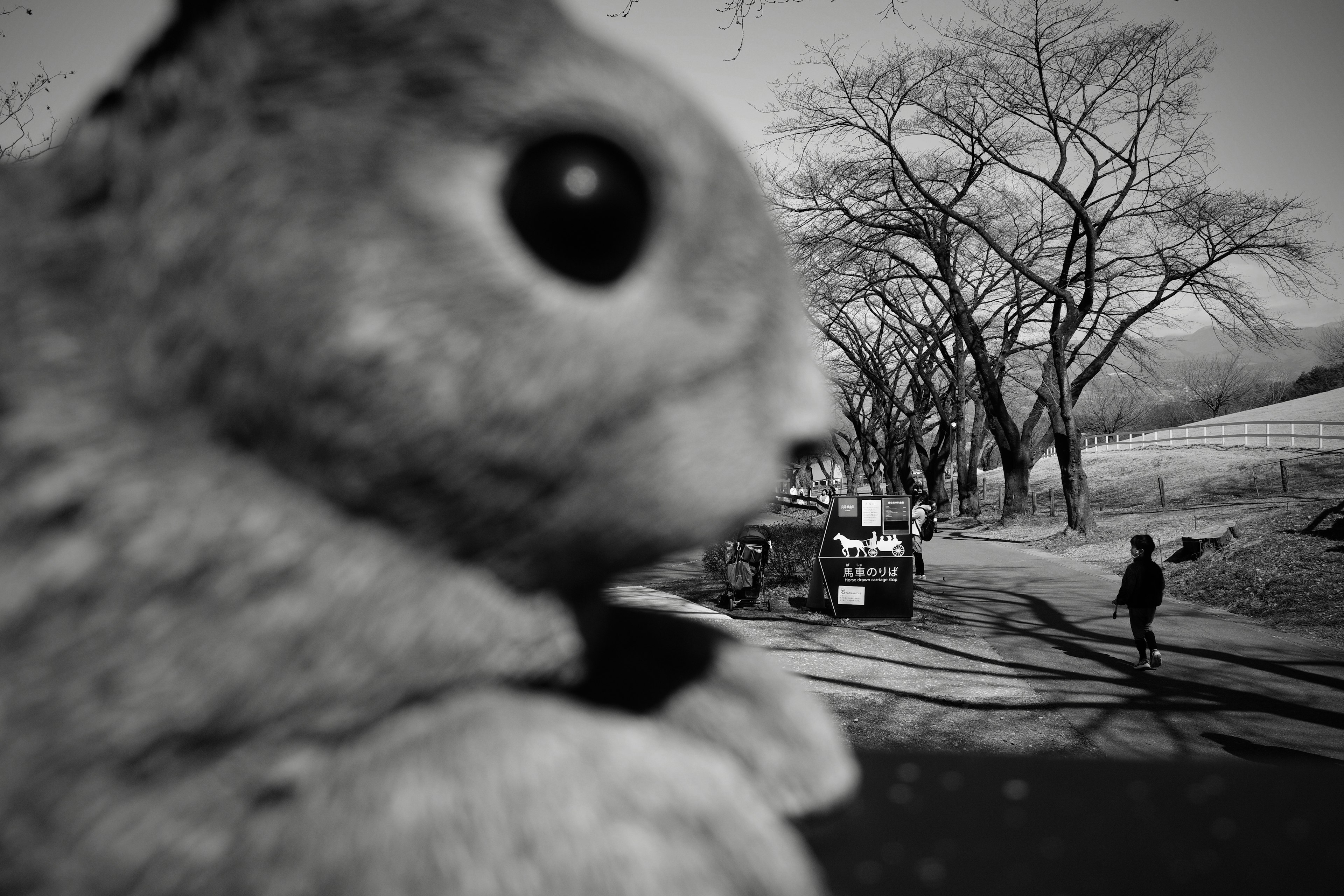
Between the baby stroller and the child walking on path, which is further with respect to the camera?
the baby stroller

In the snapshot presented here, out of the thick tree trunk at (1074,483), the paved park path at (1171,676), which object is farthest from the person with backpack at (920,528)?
the thick tree trunk at (1074,483)

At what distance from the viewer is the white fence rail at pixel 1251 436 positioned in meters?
27.9

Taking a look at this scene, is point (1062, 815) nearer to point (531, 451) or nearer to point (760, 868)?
point (760, 868)

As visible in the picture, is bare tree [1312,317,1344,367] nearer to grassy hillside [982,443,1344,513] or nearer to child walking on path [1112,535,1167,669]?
grassy hillside [982,443,1344,513]

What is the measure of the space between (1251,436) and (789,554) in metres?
28.4

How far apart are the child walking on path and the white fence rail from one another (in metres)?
22.1

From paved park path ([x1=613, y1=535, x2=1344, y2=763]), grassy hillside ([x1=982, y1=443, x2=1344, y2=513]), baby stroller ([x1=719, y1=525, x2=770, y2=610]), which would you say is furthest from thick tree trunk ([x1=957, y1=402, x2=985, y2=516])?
baby stroller ([x1=719, y1=525, x2=770, y2=610])

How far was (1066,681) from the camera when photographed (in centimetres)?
666

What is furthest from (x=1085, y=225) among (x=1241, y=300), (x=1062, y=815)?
(x=1062, y=815)

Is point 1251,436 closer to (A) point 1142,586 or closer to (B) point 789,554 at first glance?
(B) point 789,554

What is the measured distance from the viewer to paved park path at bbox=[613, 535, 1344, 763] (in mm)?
5117

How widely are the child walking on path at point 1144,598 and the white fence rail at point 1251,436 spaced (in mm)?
22108

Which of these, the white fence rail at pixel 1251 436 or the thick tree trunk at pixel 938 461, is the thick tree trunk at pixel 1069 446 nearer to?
the thick tree trunk at pixel 938 461

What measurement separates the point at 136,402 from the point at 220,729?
265 millimetres
